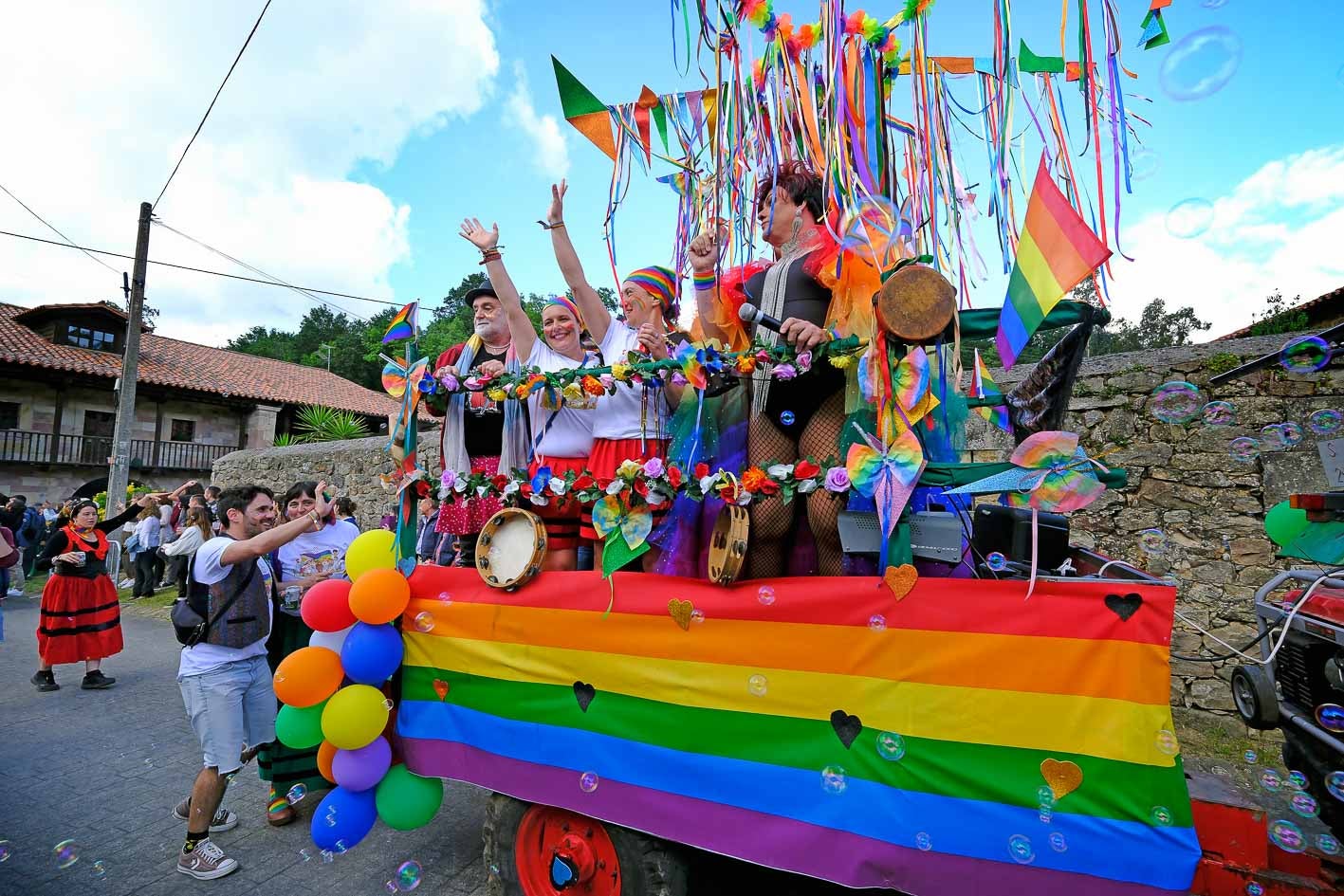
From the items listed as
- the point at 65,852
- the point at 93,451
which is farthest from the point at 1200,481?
the point at 93,451

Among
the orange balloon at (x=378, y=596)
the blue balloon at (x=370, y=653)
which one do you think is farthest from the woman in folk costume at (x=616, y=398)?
the blue balloon at (x=370, y=653)

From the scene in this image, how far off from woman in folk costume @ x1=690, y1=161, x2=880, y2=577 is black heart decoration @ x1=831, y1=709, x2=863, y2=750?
0.54 m

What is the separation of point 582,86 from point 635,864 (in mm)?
3260

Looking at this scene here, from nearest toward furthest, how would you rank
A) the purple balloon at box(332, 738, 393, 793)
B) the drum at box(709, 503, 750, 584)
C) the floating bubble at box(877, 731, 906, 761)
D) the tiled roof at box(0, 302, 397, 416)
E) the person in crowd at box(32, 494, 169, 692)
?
the floating bubble at box(877, 731, 906, 761) → the drum at box(709, 503, 750, 584) → the purple balloon at box(332, 738, 393, 793) → the person in crowd at box(32, 494, 169, 692) → the tiled roof at box(0, 302, 397, 416)

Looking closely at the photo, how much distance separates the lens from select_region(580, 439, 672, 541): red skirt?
277 cm

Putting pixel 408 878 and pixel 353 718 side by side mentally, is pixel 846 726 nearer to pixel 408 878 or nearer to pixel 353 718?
pixel 353 718

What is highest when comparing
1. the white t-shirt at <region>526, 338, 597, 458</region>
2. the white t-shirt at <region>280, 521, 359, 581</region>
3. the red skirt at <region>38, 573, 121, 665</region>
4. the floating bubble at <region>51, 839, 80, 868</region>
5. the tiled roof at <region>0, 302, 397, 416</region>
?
the tiled roof at <region>0, 302, 397, 416</region>

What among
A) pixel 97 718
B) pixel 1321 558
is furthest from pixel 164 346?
pixel 1321 558

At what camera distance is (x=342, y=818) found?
2598mm

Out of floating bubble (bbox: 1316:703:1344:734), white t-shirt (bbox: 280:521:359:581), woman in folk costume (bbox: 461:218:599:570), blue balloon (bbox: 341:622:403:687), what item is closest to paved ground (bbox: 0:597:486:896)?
blue balloon (bbox: 341:622:403:687)

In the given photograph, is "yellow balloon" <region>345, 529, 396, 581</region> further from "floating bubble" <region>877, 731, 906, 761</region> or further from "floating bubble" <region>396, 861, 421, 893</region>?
"floating bubble" <region>877, 731, 906, 761</region>

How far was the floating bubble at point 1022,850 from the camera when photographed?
1735 mm

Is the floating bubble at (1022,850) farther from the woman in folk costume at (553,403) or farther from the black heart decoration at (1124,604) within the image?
the woman in folk costume at (553,403)

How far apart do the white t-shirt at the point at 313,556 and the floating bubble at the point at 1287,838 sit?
4.54 meters
